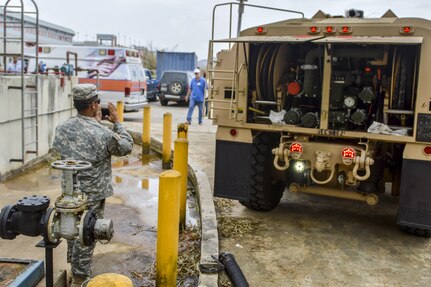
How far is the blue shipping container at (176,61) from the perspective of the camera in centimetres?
2914

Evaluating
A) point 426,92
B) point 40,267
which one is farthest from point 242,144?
point 40,267

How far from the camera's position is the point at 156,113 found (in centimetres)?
1964

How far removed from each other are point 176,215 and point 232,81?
2.37 meters

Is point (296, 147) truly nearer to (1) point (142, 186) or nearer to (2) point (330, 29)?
(2) point (330, 29)

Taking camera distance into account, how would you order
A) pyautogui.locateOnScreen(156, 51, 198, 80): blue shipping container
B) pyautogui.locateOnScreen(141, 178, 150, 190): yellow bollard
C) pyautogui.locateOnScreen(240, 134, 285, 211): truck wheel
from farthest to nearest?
pyautogui.locateOnScreen(156, 51, 198, 80): blue shipping container < pyautogui.locateOnScreen(141, 178, 150, 190): yellow bollard < pyautogui.locateOnScreen(240, 134, 285, 211): truck wheel

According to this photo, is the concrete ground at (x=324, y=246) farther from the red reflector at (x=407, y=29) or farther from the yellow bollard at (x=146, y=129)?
→ the yellow bollard at (x=146, y=129)

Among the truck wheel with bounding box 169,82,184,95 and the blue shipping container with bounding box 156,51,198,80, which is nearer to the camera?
the truck wheel with bounding box 169,82,184,95

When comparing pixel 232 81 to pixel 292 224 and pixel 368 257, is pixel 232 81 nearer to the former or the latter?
pixel 292 224

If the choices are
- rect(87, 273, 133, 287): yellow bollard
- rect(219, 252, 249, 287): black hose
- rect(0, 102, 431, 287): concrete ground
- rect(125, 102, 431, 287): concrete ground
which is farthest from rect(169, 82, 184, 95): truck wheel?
rect(87, 273, 133, 287): yellow bollard

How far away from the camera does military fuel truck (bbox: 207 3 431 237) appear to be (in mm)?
→ 5203

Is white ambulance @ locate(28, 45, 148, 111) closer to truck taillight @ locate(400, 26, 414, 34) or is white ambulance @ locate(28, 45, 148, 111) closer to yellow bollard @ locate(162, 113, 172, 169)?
yellow bollard @ locate(162, 113, 172, 169)

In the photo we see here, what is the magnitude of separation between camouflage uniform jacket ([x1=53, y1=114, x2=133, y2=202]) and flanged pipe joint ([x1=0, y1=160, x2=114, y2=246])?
2.26 ft

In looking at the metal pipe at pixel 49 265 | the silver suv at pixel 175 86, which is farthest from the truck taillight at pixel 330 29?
the silver suv at pixel 175 86

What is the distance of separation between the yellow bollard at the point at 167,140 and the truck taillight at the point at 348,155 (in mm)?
4395
